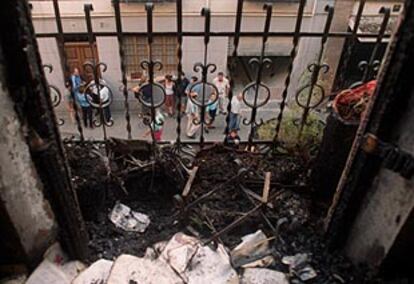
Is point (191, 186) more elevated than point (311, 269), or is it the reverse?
point (191, 186)

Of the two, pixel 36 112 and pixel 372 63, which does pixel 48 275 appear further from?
pixel 372 63

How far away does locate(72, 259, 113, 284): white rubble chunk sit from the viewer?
155 centimetres

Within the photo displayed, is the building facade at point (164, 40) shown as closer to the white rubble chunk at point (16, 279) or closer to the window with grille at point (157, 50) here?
the window with grille at point (157, 50)

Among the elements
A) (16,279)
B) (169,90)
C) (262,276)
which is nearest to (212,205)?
(262,276)

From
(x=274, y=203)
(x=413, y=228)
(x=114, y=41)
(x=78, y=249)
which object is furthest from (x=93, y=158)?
(x=114, y=41)

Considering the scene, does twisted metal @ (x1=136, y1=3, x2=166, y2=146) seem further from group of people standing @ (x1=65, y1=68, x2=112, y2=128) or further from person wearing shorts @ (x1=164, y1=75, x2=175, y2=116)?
person wearing shorts @ (x1=164, y1=75, x2=175, y2=116)

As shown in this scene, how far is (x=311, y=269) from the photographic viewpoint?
1687 mm

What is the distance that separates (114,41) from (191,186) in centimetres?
529

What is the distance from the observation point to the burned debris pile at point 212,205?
1.72 meters

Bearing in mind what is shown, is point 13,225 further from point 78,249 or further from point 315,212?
point 315,212

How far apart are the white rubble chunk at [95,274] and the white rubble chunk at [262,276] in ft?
1.83

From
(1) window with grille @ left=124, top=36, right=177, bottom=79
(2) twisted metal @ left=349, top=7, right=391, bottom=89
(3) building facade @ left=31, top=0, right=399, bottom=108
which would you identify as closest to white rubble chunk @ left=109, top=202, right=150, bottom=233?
(2) twisted metal @ left=349, top=7, right=391, bottom=89

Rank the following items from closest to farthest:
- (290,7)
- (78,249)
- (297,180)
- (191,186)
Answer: (78,249), (191,186), (297,180), (290,7)

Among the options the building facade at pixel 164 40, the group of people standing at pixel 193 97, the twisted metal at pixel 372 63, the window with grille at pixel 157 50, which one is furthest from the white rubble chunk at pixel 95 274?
the building facade at pixel 164 40
